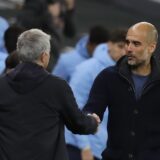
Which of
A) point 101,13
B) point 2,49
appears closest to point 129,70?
point 2,49

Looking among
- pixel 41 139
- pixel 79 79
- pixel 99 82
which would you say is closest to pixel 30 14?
pixel 79 79

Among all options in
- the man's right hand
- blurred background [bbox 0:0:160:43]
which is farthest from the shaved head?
blurred background [bbox 0:0:160:43]

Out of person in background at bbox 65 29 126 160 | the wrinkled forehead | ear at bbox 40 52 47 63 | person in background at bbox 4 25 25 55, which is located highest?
the wrinkled forehead

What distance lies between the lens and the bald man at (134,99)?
7352 mm

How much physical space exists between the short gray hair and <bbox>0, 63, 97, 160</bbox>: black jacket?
67 mm

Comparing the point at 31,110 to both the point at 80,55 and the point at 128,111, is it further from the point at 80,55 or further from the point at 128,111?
the point at 80,55

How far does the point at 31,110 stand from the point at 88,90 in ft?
8.15

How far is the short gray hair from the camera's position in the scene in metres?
6.79

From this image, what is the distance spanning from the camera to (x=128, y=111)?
7.39 metres

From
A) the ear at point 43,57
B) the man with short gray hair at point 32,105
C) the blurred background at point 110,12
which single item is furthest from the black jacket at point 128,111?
the blurred background at point 110,12

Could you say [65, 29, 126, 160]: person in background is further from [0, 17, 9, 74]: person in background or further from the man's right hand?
[0, 17, 9, 74]: person in background

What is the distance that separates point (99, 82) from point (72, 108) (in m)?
0.70

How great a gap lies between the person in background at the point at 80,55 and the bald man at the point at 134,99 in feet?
9.44

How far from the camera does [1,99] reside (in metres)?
6.79
